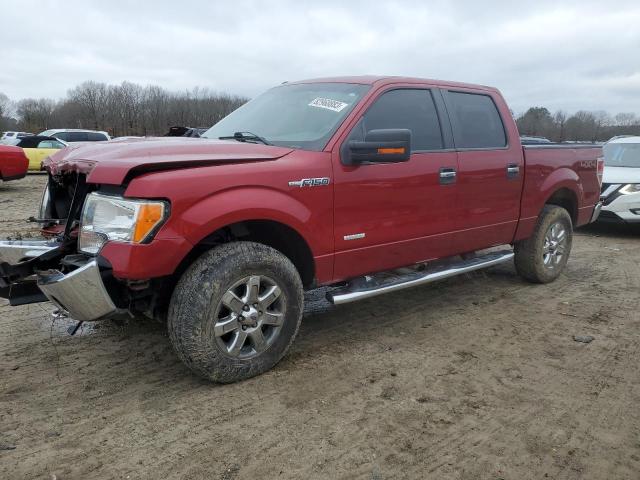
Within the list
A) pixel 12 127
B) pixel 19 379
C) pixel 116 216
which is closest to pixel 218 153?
pixel 116 216

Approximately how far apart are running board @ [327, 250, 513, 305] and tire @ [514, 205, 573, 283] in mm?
336

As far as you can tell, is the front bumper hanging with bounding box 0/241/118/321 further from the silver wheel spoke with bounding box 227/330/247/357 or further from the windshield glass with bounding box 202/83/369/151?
the windshield glass with bounding box 202/83/369/151

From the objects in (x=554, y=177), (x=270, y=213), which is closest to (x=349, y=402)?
(x=270, y=213)

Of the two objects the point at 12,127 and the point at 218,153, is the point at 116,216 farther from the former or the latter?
the point at 12,127

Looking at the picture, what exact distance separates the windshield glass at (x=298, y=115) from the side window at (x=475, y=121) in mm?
1036

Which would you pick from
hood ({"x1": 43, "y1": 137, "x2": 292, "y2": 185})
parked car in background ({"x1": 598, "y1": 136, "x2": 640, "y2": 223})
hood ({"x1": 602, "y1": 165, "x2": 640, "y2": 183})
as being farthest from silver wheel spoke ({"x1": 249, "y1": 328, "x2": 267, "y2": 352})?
hood ({"x1": 602, "y1": 165, "x2": 640, "y2": 183})

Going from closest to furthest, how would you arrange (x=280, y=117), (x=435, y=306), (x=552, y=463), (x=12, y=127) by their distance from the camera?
1. (x=552, y=463)
2. (x=280, y=117)
3. (x=435, y=306)
4. (x=12, y=127)

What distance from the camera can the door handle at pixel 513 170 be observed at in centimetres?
484

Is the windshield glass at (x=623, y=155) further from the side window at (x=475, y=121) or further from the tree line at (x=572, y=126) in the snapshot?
the tree line at (x=572, y=126)

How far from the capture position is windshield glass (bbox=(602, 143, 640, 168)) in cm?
965

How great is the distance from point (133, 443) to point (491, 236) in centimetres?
355

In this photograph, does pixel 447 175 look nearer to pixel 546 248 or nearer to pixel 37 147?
pixel 546 248

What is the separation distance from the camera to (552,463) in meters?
2.54

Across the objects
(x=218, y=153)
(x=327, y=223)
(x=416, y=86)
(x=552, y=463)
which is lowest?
(x=552, y=463)
